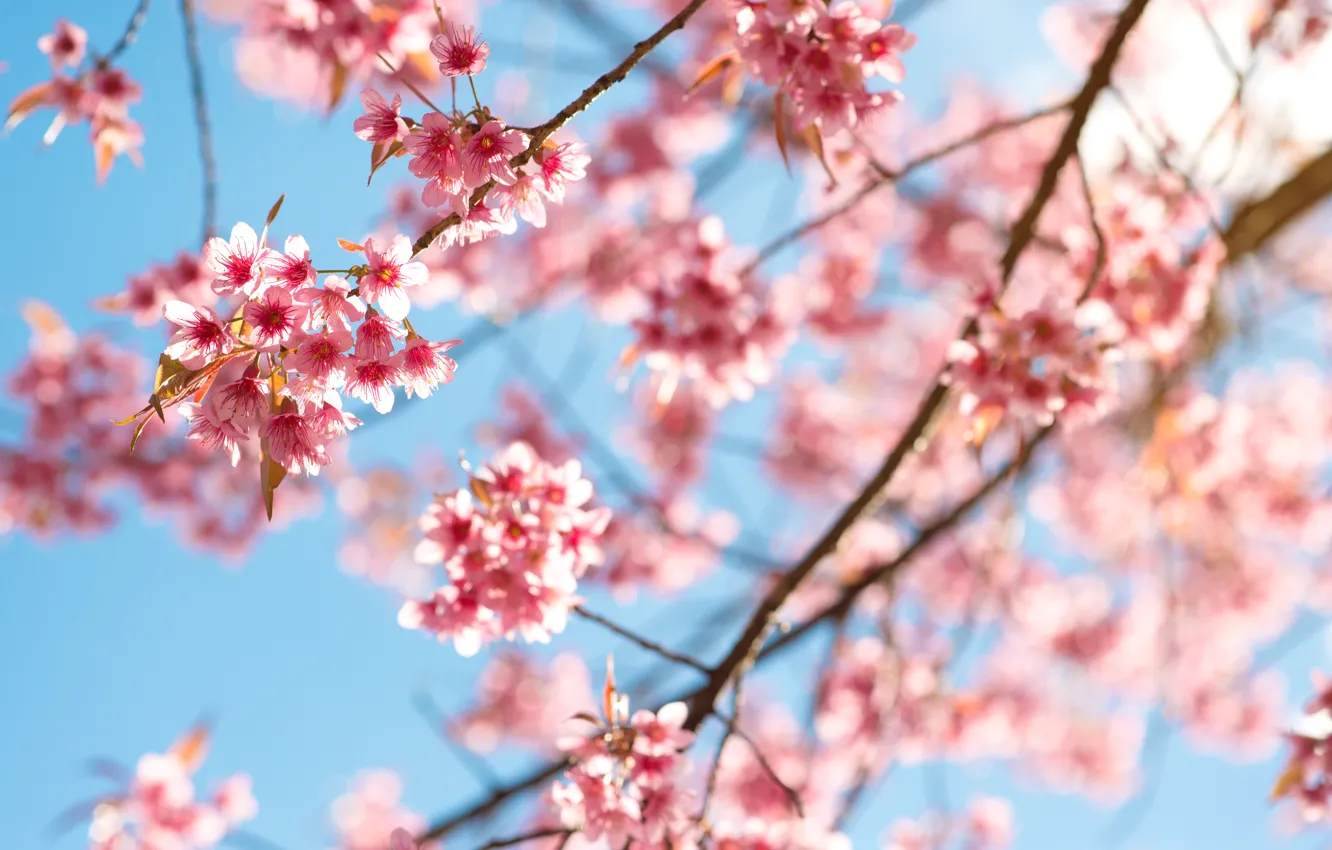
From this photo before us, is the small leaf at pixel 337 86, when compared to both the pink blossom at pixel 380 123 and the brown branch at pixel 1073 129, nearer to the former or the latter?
the pink blossom at pixel 380 123

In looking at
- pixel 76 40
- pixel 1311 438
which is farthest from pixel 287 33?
pixel 1311 438

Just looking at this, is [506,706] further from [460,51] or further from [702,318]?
[460,51]

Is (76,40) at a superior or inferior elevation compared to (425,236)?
superior

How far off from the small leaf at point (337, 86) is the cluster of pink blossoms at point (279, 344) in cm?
96

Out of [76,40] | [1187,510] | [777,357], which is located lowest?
[1187,510]

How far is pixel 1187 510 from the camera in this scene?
316cm

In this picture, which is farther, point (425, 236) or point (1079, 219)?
point (1079, 219)

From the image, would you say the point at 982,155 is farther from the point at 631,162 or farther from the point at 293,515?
the point at 293,515

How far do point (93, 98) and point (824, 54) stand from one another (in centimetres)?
180

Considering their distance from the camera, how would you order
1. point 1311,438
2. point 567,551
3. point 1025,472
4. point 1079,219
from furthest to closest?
point 1311,438, point 1079,219, point 1025,472, point 567,551

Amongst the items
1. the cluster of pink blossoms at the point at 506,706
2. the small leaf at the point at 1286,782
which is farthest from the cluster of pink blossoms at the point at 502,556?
the cluster of pink blossoms at the point at 506,706

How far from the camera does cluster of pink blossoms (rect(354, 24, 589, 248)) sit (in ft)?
3.97

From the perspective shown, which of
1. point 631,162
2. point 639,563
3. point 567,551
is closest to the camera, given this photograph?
point 567,551

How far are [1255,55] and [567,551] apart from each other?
72.3 inches
